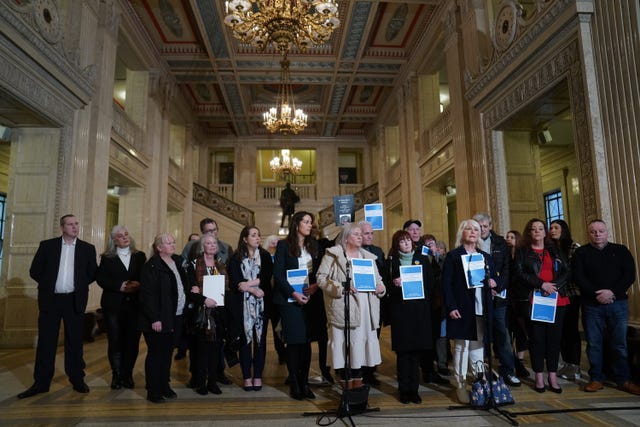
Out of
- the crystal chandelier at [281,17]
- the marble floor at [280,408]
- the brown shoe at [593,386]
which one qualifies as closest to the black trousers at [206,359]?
the marble floor at [280,408]

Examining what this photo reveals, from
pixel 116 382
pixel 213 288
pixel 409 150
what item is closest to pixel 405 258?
pixel 213 288

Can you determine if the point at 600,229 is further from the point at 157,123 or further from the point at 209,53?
the point at 157,123

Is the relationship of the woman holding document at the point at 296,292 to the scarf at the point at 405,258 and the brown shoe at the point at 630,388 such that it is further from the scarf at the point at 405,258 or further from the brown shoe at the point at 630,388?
the brown shoe at the point at 630,388

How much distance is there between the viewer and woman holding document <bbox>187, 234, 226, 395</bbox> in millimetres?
3590

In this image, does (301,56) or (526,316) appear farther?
(301,56)

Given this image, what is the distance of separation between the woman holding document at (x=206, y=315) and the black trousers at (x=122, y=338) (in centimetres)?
66

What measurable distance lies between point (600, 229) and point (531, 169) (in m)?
3.94

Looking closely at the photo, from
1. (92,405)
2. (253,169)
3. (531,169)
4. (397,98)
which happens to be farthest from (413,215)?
(92,405)

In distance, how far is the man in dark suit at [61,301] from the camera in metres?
3.78

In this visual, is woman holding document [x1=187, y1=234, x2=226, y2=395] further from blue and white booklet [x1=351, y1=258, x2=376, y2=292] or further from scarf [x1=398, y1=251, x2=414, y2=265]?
scarf [x1=398, y1=251, x2=414, y2=265]

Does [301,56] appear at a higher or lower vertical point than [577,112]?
higher

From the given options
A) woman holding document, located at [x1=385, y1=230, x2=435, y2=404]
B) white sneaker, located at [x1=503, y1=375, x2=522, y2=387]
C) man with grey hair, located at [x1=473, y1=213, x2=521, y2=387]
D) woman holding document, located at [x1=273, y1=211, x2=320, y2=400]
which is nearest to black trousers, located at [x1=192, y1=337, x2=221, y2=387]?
woman holding document, located at [x1=273, y1=211, x2=320, y2=400]

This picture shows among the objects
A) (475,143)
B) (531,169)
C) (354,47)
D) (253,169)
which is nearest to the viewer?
(531,169)

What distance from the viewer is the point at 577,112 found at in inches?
203
